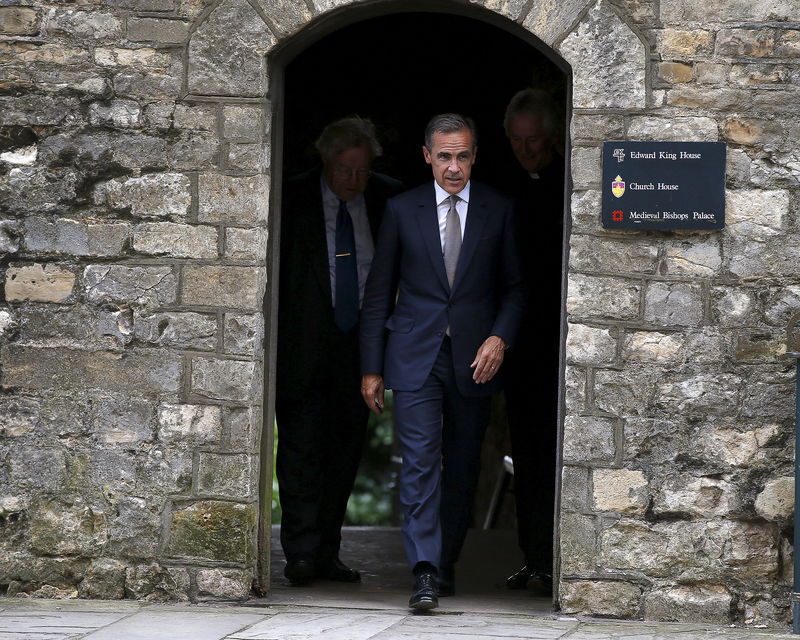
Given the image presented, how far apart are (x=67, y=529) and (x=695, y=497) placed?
2.28 m

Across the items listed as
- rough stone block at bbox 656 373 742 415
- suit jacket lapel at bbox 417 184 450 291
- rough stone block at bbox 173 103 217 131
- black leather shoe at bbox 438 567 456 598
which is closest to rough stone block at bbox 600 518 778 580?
rough stone block at bbox 656 373 742 415

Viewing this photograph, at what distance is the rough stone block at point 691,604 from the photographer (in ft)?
15.0

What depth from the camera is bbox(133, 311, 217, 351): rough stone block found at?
4.72 metres

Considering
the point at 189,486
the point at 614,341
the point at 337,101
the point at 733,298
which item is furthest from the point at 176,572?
the point at 337,101

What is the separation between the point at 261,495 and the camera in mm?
4840

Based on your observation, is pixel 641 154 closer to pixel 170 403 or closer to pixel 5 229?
pixel 170 403

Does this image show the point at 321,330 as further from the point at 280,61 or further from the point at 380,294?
the point at 280,61

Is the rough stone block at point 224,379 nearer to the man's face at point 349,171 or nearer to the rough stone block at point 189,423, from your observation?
the rough stone block at point 189,423

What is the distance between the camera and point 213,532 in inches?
185

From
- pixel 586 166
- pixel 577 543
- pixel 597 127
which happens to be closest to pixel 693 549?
pixel 577 543

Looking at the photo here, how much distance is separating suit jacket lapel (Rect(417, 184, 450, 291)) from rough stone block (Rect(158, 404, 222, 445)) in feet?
3.15

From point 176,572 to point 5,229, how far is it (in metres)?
1.41

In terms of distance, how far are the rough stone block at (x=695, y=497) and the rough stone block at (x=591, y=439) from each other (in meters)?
0.23

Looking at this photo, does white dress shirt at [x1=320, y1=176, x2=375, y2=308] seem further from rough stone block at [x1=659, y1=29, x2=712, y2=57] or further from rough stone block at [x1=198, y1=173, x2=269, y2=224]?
rough stone block at [x1=659, y1=29, x2=712, y2=57]
